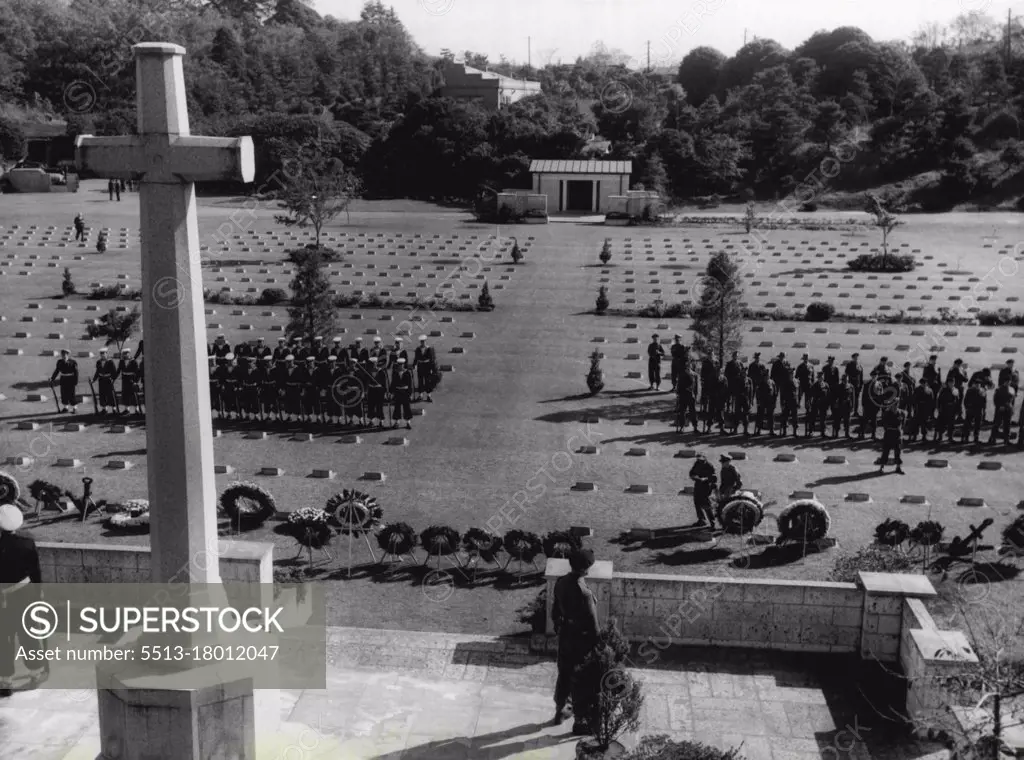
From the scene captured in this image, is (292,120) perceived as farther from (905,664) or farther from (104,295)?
(905,664)

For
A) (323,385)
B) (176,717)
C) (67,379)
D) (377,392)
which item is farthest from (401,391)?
(176,717)

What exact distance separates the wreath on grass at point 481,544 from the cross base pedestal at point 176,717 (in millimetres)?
6420

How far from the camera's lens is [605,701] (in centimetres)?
886

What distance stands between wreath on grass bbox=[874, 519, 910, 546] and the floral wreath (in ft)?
17.7

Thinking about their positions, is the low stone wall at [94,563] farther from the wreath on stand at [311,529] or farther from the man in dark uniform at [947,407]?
the man in dark uniform at [947,407]

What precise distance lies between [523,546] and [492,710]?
4.30 m

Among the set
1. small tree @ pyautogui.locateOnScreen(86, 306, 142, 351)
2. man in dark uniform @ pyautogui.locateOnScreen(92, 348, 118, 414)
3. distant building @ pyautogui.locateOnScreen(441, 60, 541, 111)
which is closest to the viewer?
man in dark uniform @ pyautogui.locateOnScreen(92, 348, 118, 414)

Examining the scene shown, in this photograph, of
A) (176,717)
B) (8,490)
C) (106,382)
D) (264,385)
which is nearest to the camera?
(176,717)

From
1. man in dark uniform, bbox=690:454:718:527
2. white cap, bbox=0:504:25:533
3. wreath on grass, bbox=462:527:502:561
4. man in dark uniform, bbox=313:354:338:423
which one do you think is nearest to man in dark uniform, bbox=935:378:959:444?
man in dark uniform, bbox=690:454:718:527

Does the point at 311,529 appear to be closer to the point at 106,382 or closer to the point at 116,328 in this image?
the point at 106,382

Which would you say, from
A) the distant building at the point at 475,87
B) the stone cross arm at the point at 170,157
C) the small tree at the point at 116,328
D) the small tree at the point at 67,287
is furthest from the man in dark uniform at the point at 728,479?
the distant building at the point at 475,87

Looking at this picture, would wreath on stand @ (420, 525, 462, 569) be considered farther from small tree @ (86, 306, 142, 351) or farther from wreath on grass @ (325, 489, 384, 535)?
small tree @ (86, 306, 142, 351)

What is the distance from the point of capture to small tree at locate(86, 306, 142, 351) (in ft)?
95.2

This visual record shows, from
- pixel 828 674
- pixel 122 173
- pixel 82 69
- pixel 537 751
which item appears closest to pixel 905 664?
pixel 828 674
